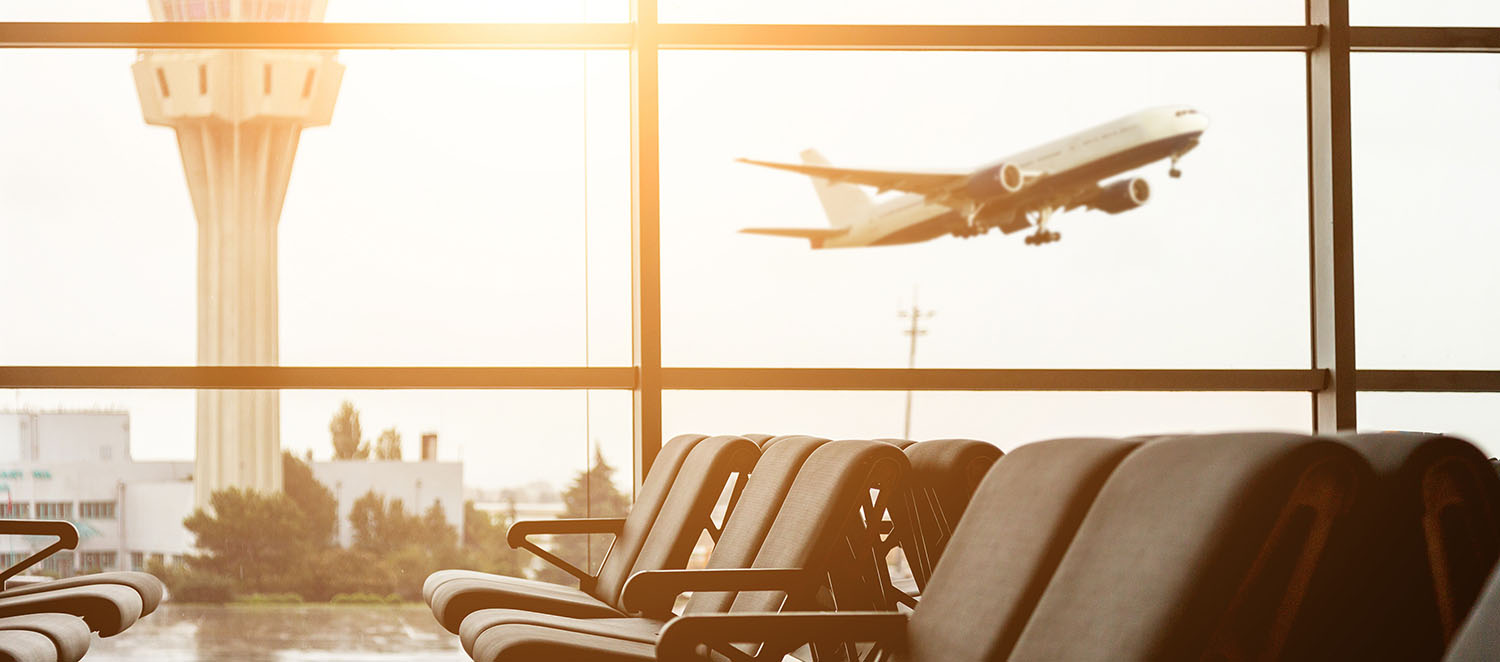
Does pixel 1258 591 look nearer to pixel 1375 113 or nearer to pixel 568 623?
pixel 568 623

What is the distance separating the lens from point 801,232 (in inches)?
188

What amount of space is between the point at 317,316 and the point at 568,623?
212 centimetres

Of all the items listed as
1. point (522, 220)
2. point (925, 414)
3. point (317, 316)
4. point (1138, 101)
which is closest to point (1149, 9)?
point (1138, 101)

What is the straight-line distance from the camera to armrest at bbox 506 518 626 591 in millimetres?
4080

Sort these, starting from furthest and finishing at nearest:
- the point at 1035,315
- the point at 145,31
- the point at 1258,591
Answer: the point at 1035,315 < the point at 145,31 < the point at 1258,591

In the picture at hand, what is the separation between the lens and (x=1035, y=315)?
4824 millimetres

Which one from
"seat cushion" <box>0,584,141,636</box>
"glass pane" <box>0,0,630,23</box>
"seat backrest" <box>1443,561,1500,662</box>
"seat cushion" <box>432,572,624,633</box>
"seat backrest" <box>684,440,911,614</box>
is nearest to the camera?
"seat backrest" <box>1443,561,1500,662</box>

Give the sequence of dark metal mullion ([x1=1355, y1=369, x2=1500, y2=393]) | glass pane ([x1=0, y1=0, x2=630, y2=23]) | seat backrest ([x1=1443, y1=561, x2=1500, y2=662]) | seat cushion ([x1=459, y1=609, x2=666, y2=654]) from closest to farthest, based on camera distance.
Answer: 1. seat backrest ([x1=1443, y1=561, x2=1500, y2=662])
2. seat cushion ([x1=459, y1=609, x2=666, y2=654])
3. glass pane ([x1=0, y1=0, x2=630, y2=23])
4. dark metal mullion ([x1=1355, y1=369, x2=1500, y2=393])

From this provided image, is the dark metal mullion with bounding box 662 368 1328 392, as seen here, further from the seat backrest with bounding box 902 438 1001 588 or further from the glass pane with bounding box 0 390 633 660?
the seat backrest with bounding box 902 438 1001 588

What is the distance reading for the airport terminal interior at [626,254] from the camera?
459cm

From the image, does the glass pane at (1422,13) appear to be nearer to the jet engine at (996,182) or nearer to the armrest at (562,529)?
the jet engine at (996,182)

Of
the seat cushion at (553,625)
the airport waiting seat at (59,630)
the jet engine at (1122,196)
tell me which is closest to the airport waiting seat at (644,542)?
the seat cushion at (553,625)

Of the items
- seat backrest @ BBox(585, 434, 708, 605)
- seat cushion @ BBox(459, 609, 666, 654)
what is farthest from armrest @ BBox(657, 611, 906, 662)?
seat backrest @ BBox(585, 434, 708, 605)

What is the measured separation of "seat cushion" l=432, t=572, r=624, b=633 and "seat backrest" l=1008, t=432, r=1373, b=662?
2.27 meters
